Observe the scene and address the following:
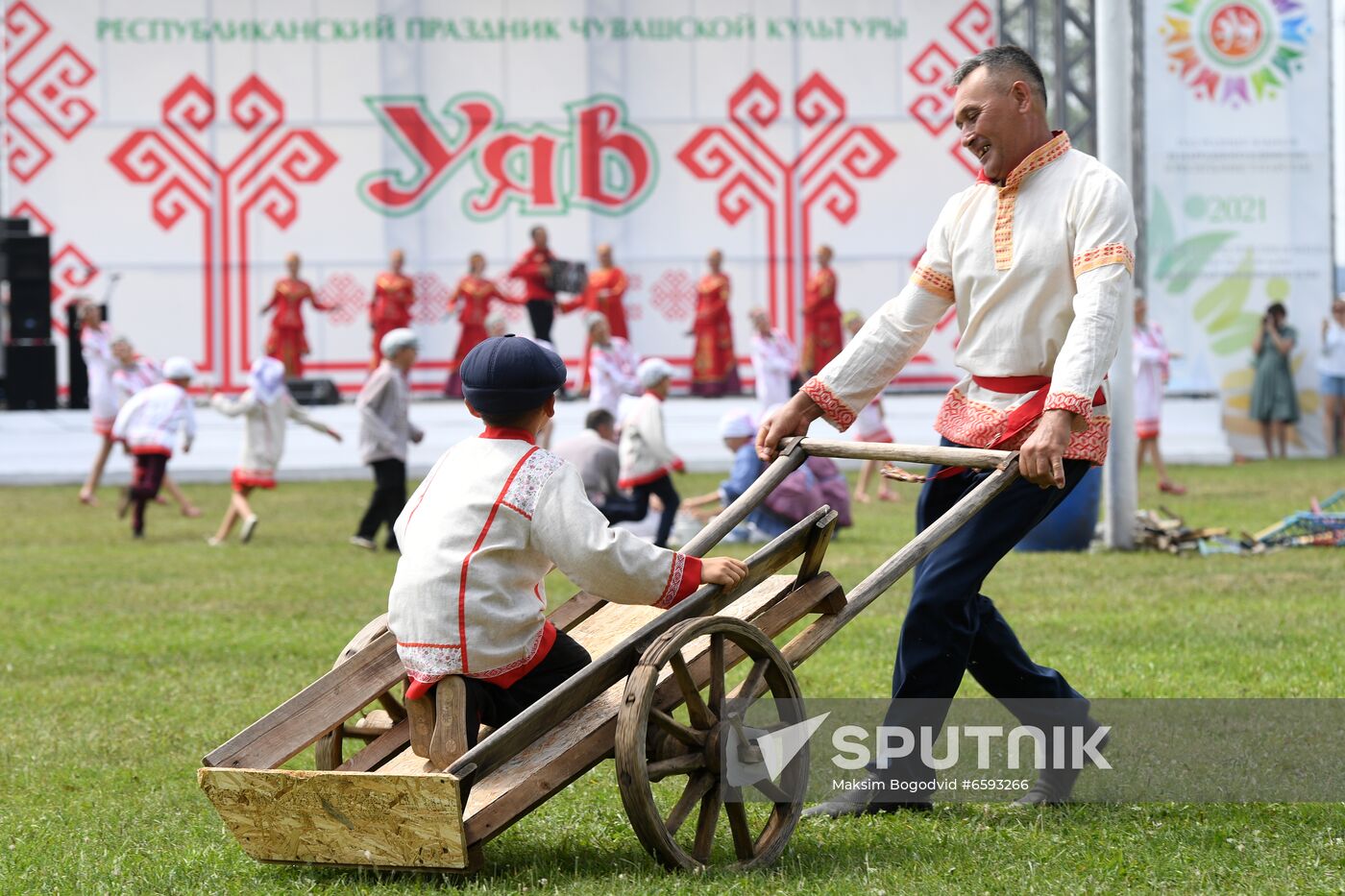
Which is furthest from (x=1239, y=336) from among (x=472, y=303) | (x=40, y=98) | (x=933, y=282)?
(x=933, y=282)

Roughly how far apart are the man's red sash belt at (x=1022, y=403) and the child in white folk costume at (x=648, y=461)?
7701 millimetres

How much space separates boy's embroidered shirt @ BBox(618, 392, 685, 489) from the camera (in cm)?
1223

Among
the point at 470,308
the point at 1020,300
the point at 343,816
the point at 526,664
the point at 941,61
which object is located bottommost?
the point at 343,816

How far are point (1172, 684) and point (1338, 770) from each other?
138 cm

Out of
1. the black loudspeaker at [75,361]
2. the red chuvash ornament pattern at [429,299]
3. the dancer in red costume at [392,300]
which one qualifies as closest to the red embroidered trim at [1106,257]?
the black loudspeaker at [75,361]

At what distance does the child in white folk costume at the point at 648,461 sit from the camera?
12242 mm


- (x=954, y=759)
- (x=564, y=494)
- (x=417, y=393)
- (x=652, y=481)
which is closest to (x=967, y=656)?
(x=954, y=759)

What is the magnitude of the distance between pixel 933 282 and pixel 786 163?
23160 mm

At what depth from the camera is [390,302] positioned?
85.8 feet

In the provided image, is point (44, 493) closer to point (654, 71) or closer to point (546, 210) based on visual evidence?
point (546, 210)

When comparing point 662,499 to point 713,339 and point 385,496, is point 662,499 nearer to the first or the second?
point 385,496

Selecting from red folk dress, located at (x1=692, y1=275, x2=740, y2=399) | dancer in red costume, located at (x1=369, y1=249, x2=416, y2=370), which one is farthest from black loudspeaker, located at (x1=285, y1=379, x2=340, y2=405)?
red folk dress, located at (x1=692, y1=275, x2=740, y2=399)

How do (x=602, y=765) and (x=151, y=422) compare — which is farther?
(x=151, y=422)

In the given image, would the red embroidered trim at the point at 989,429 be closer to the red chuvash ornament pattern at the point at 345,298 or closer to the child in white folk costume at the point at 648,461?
the child in white folk costume at the point at 648,461
